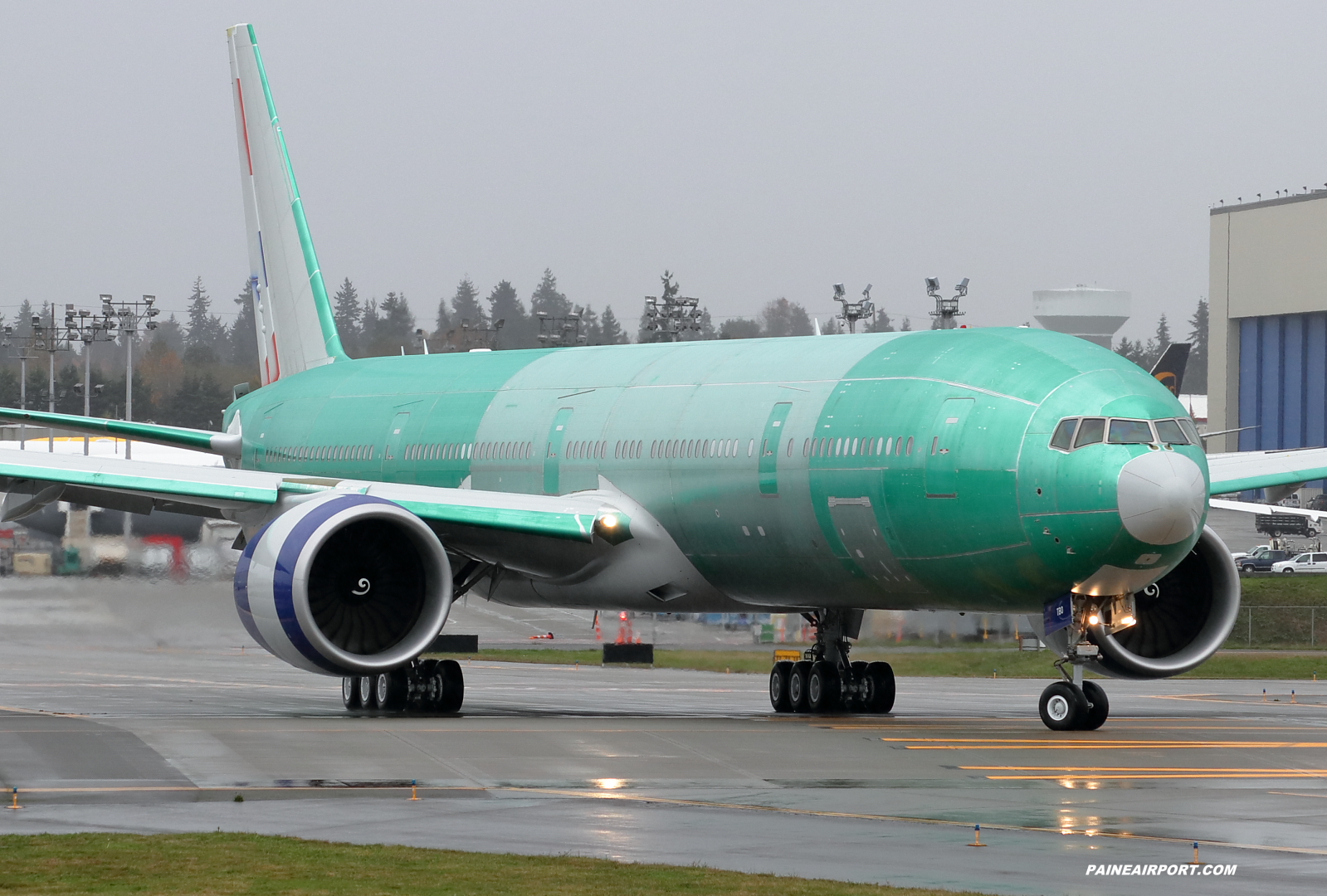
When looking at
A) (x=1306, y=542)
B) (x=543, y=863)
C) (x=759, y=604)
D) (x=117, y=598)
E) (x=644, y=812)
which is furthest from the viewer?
(x=1306, y=542)

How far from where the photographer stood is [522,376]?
2794 centimetres

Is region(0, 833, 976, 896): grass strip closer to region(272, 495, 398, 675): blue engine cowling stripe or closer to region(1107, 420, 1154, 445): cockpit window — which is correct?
region(272, 495, 398, 675): blue engine cowling stripe

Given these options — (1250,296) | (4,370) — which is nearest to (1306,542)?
(1250,296)

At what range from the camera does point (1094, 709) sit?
2044 centimetres

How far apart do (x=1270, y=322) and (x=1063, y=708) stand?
78.4 m

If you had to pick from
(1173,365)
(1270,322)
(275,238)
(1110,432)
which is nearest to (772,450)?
(1110,432)

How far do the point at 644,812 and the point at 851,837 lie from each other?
1723 millimetres

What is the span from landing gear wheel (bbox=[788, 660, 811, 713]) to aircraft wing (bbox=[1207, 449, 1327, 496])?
212 inches

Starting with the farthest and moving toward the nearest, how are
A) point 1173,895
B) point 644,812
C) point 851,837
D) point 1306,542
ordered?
1. point 1306,542
2. point 644,812
3. point 851,837
4. point 1173,895

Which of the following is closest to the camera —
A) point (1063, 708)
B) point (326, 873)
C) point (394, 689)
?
point (326, 873)

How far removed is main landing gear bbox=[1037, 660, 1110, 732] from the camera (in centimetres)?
2036

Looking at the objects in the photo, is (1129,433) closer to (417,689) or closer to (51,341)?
(417,689)

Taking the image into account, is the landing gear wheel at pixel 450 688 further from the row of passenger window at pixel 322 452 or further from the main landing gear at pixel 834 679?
the row of passenger window at pixel 322 452

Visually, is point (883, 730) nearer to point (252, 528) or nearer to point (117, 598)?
point (252, 528)
